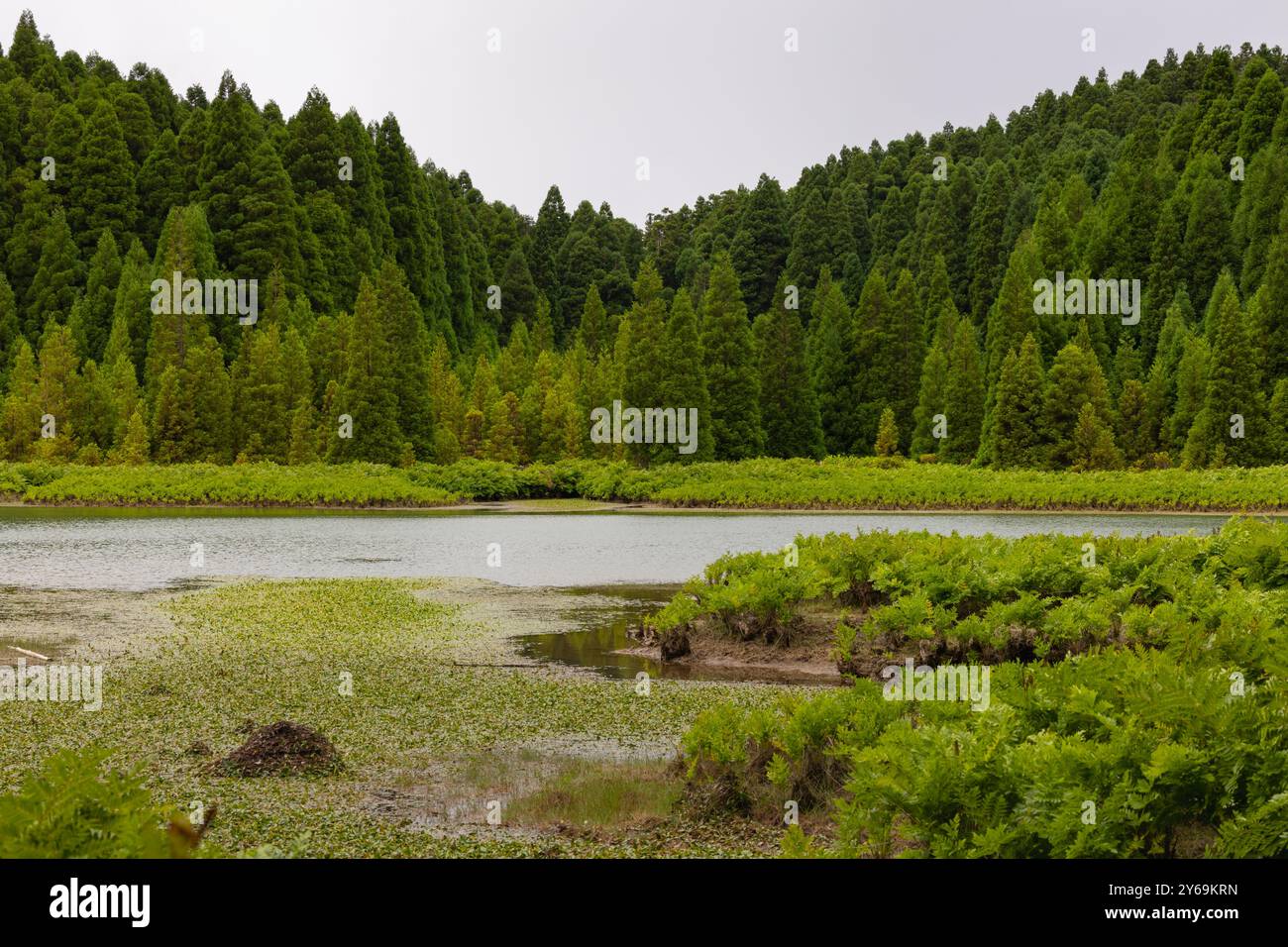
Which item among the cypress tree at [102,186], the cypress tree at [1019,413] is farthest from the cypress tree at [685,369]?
the cypress tree at [102,186]

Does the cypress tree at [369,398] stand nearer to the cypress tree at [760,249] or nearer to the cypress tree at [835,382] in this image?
the cypress tree at [835,382]

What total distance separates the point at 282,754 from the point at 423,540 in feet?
80.7

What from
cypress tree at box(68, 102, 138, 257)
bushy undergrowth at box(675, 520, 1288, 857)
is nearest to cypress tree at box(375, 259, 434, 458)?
cypress tree at box(68, 102, 138, 257)

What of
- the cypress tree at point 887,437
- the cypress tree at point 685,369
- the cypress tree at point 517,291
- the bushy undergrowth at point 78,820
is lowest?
the bushy undergrowth at point 78,820

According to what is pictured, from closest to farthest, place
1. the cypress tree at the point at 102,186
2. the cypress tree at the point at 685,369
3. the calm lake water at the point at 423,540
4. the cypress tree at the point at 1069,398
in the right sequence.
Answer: the calm lake water at the point at 423,540
the cypress tree at the point at 1069,398
the cypress tree at the point at 685,369
the cypress tree at the point at 102,186

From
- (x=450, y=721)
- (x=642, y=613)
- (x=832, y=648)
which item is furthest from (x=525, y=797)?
(x=642, y=613)

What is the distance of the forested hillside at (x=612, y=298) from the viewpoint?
5734 centimetres

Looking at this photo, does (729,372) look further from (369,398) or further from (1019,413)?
(369,398)

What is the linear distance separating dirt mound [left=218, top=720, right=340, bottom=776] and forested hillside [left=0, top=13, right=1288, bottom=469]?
4715 cm

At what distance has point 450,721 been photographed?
1114 centimetres

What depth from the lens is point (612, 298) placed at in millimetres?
118188

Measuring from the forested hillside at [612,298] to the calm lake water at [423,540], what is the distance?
1406 centimetres
